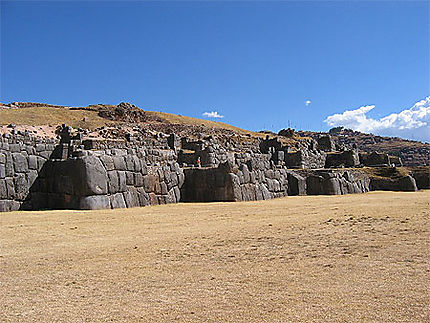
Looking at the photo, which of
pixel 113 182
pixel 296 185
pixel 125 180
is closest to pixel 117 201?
pixel 113 182

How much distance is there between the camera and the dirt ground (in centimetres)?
373

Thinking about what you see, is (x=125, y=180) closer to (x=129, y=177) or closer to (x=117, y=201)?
(x=129, y=177)

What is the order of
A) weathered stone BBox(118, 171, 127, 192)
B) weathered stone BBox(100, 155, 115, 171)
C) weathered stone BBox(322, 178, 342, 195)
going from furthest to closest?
weathered stone BBox(322, 178, 342, 195)
weathered stone BBox(118, 171, 127, 192)
weathered stone BBox(100, 155, 115, 171)

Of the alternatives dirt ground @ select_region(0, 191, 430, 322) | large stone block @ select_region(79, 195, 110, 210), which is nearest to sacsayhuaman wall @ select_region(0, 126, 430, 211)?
large stone block @ select_region(79, 195, 110, 210)

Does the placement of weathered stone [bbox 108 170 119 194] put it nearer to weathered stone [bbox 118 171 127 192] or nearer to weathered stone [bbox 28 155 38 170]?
weathered stone [bbox 118 171 127 192]

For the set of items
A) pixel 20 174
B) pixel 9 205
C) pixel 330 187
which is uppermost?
pixel 20 174

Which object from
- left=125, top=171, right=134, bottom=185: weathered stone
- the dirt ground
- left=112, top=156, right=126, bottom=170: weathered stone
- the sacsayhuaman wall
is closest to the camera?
the dirt ground

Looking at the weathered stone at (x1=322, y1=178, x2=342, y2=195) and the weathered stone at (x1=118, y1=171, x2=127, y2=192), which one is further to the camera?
the weathered stone at (x1=322, y1=178, x2=342, y2=195)

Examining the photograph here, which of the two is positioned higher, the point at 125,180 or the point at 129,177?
the point at 129,177

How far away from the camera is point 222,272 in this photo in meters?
5.21

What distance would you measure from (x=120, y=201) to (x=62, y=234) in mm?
6443

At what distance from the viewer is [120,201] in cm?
1508

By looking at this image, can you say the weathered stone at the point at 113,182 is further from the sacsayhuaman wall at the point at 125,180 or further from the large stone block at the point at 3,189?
the large stone block at the point at 3,189

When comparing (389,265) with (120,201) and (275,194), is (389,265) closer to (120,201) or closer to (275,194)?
(120,201)
